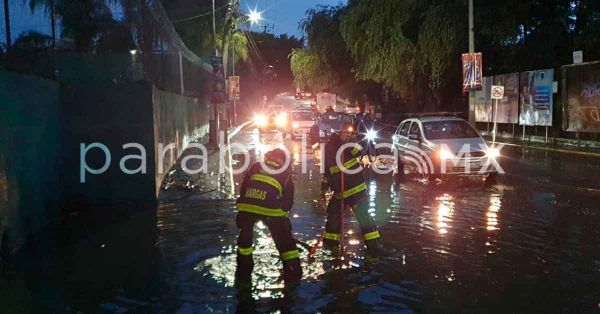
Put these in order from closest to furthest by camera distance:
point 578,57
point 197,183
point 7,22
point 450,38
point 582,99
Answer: point 7,22
point 197,183
point 582,99
point 578,57
point 450,38

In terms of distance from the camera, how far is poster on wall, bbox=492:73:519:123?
25.8 meters

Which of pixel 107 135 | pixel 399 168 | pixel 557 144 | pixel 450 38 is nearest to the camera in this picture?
pixel 107 135

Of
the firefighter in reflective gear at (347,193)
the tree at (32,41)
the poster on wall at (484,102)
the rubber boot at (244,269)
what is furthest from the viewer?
the poster on wall at (484,102)

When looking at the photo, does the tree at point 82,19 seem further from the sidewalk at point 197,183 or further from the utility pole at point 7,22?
the sidewalk at point 197,183

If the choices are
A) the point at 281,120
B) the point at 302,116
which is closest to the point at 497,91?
the point at 302,116

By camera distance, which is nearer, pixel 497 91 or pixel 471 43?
pixel 471 43

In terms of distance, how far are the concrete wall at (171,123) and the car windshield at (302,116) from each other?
231 inches

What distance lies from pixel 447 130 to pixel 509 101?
11.7 m

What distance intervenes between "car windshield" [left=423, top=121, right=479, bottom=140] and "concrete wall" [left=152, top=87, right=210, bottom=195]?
642 cm

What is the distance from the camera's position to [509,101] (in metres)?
26.4

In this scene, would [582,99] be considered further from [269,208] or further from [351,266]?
[269,208]

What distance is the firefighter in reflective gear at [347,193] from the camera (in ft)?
25.9

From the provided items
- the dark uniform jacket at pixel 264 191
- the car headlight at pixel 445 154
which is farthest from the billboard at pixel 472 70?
the dark uniform jacket at pixel 264 191

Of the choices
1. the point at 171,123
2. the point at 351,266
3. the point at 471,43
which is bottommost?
the point at 351,266
